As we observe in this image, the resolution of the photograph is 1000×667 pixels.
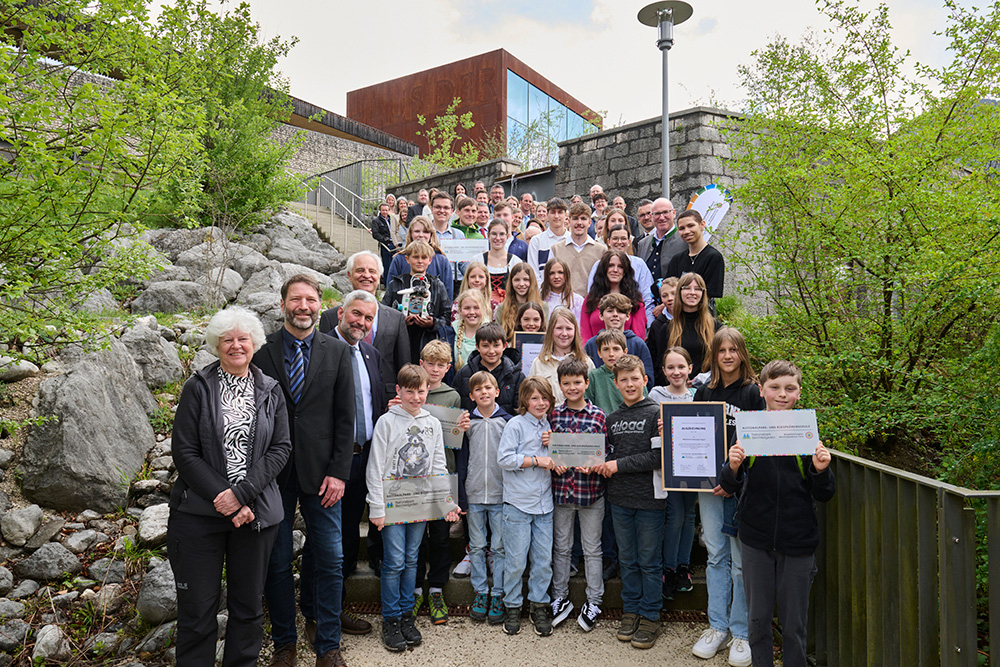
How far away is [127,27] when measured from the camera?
11.9 ft

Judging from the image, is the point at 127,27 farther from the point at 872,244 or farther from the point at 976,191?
the point at 976,191

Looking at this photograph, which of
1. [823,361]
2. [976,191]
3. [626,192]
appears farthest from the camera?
[626,192]

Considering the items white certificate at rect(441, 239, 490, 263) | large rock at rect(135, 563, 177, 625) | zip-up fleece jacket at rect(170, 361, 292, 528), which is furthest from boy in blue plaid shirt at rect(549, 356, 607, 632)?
white certificate at rect(441, 239, 490, 263)

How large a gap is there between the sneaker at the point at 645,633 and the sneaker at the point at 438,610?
1.23 metres

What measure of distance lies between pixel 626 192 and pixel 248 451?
9.40 metres

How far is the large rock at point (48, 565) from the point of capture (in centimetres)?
405

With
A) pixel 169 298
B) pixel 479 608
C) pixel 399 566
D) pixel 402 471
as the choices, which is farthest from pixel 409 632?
pixel 169 298

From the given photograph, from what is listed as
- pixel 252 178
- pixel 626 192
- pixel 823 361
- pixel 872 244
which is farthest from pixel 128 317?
pixel 626 192

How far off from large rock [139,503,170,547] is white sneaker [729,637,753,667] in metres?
3.74

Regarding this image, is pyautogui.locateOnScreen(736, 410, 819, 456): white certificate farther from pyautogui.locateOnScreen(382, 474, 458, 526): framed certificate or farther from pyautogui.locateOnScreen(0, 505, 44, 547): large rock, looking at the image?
pyautogui.locateOnScreen(0, 505, 44, 547): large rock

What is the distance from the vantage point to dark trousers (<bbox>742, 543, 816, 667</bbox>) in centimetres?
315

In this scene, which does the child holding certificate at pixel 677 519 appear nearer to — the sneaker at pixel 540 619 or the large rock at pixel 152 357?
the sneaker at pixel 540 619

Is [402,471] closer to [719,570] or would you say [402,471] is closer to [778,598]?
[719,570]

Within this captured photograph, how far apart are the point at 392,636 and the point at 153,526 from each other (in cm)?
191
